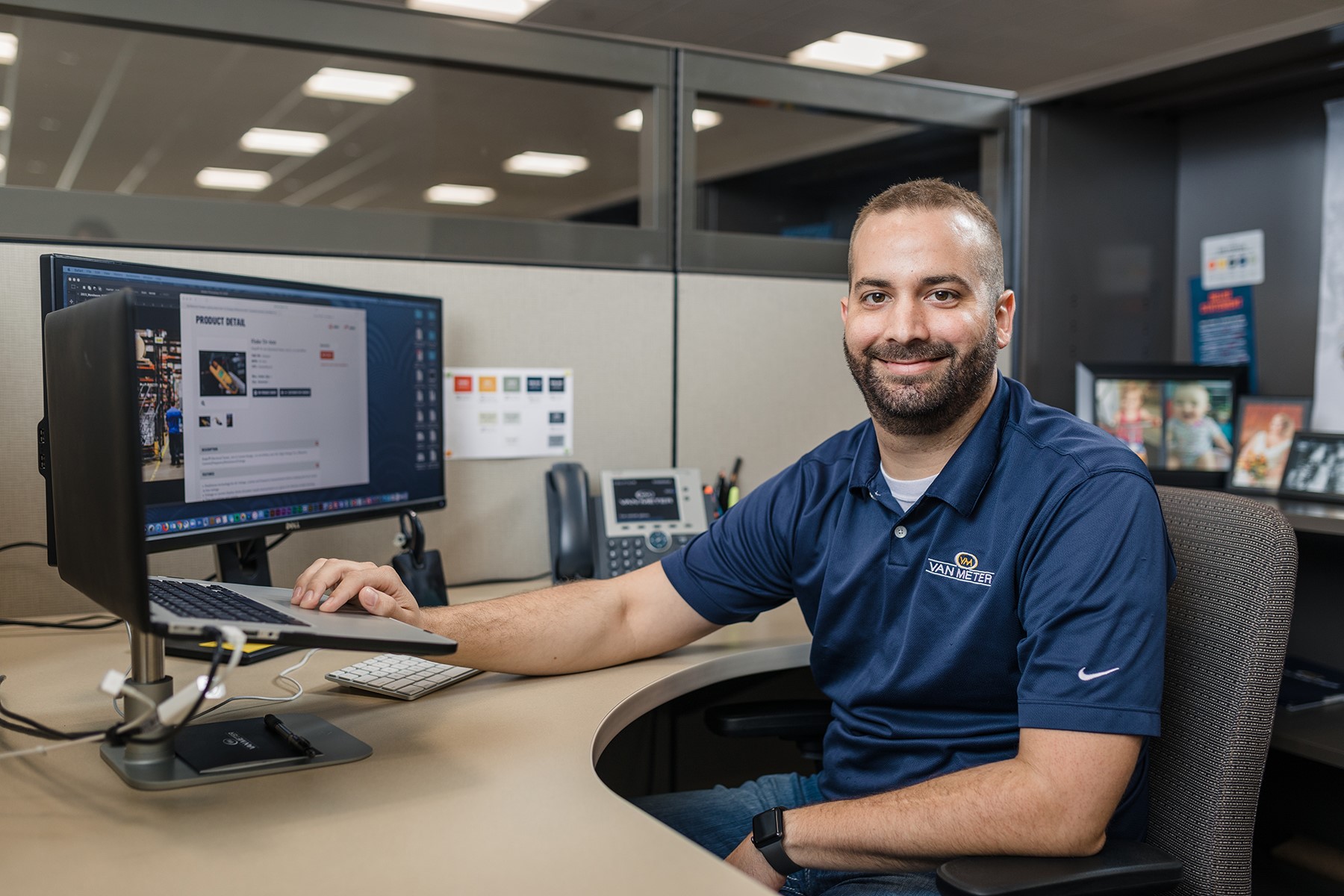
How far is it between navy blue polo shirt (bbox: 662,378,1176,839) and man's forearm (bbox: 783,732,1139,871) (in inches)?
1.4

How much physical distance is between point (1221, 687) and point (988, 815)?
10.5 inches

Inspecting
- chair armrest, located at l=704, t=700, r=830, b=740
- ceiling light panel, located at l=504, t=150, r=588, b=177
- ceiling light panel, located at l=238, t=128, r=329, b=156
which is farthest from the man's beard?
ceiling light panel, located at l=504, t=150, r=588, b=177

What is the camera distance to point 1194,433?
1.87 metres

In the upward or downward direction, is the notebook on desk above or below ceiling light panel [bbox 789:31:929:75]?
below

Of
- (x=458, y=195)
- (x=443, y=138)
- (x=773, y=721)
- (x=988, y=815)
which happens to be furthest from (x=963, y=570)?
(x=458, y=195)

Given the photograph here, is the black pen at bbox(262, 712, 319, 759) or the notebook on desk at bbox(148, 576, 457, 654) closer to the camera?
the notebook on desk at bbox(148, 576, 457, 654)

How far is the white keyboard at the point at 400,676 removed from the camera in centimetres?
106

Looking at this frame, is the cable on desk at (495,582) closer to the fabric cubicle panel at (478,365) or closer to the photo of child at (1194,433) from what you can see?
the fabric cubicle panel at (478,365)

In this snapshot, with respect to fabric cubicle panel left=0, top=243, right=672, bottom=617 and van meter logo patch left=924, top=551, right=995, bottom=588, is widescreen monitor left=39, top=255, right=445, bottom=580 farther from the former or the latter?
van meter logo patch left=924, top=551, right=995, bottom=588

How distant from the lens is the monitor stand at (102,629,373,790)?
0.80m

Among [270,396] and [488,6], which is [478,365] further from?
[488,6]

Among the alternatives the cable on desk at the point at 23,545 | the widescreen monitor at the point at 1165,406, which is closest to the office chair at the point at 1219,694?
the widescreen monitor at the point at 1165,406

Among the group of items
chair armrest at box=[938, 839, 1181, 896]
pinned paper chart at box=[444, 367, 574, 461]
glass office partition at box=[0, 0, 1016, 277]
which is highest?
glass office partition at box=[0, 0, 1016, 277]

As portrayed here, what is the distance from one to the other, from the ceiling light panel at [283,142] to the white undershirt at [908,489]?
7.35 metres
